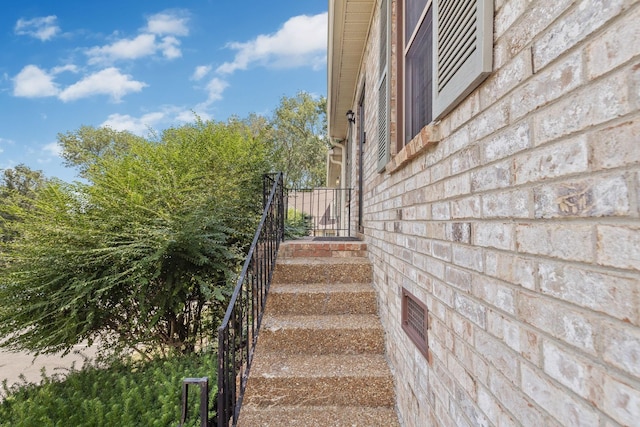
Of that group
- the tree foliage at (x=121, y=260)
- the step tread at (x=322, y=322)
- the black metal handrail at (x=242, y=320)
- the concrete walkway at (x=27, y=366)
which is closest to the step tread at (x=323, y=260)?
the black metal handrail at (x=242, y=320)

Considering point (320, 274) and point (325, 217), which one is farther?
point (325, 217)

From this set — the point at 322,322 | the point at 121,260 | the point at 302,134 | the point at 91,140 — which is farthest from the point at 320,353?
the point at 91,140

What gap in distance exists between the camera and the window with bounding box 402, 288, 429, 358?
5.59 ft

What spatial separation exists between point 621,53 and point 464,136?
2.13 ft

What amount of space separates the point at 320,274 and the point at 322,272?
3 centimetres

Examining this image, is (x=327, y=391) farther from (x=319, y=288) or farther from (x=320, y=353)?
(x=319, y=288)

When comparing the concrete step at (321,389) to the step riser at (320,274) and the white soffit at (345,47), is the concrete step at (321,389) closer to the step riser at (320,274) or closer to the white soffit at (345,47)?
the step riser at (320,274)

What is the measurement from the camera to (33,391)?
296 centimetres

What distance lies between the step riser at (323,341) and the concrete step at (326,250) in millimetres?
1172

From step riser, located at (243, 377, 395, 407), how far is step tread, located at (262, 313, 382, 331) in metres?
0.44

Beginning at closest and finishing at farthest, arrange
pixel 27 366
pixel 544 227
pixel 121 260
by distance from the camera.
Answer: pixel 544 227
pixel 121 260
pixel 27 366

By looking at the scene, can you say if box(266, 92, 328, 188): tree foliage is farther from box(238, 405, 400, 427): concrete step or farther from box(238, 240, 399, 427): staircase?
box(238, 405, 400, 427): concrete step

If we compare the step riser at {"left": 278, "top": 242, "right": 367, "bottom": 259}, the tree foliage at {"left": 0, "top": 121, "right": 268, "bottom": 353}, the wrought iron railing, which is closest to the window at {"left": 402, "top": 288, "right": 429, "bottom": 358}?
the step riser at {"left": 278, "top": 242, "right": 367, "bottom": 259}

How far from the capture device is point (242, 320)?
2.34 meters
